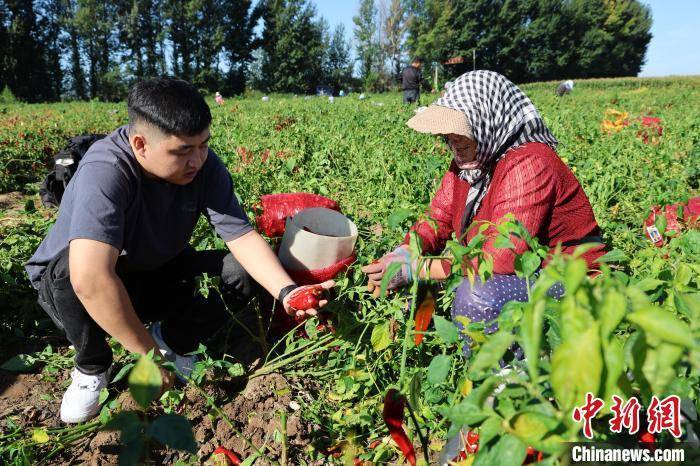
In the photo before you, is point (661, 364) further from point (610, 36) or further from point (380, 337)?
point (610, 36)

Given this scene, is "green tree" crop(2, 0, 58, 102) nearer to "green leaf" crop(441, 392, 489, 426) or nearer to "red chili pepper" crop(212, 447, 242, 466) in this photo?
"red chili pepper" crop(212, 447, 242, 466)

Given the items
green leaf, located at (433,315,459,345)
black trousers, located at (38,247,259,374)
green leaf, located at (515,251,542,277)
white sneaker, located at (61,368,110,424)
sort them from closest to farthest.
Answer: green leaf, located at (515,251,542,277), green leaf, located at (433,315,459,345), white sneaker, located at (61,368,110,424), black trousers, located at (38,247,259,374)

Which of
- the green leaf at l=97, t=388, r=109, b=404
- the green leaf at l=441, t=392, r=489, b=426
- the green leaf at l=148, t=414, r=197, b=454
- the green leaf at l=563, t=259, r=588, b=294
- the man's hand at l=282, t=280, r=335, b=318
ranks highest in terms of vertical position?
the green leaf at l=563, t=259, r=588, b=294

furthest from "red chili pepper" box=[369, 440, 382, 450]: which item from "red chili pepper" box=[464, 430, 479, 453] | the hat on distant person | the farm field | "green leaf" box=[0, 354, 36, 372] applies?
"green leaf" box=[0, 354, 36, 372]

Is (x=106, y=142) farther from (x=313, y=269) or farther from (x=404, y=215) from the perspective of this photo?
(x=404, y=215)

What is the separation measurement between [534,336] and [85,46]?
43281 millimetres

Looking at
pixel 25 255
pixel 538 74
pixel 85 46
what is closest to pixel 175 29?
pixel 85 46

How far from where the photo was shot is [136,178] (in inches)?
63.9

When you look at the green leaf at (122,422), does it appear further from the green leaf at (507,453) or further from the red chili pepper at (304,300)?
the red chili pepper at (304,300)

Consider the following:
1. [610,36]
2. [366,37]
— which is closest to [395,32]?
[366,37]

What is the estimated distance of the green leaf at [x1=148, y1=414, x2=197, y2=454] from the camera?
2.23ft

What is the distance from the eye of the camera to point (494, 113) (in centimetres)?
174

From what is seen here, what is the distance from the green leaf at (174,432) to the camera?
679mm

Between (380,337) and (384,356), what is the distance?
19cm
